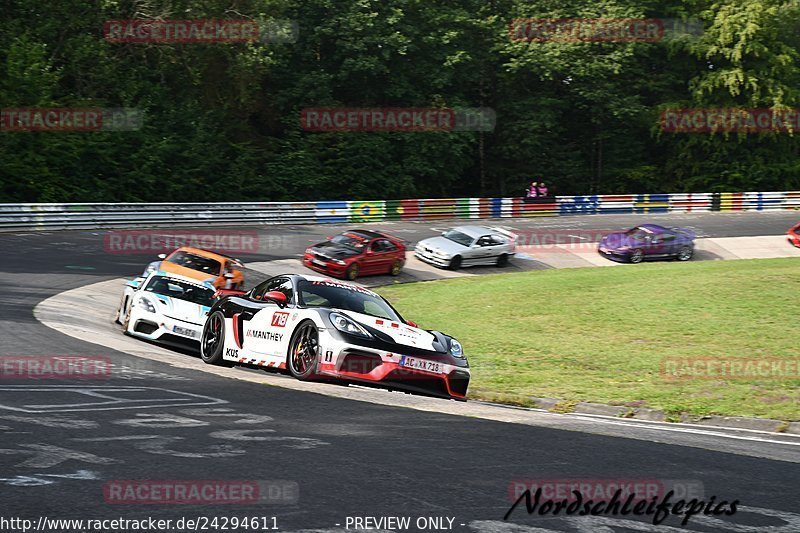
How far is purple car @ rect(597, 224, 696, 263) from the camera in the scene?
38.5 meters

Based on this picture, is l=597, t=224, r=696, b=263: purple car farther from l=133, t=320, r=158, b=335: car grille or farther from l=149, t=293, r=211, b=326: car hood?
l=133, t=320, r=158, b=335: car grille

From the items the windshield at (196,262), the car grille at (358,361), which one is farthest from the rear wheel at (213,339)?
the windshield at (196,262)

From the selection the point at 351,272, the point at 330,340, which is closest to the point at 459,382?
the point at 330,340

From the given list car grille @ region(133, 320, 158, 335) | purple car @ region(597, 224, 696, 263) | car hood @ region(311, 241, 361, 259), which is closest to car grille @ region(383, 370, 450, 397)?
car grille @ region(133, 320, 158, 335)

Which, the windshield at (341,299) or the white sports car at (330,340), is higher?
the windshield at (341,299)

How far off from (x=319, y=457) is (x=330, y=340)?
195 inches

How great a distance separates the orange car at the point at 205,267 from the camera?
22219 mm

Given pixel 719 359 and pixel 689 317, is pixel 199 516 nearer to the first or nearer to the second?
pixel 719 359

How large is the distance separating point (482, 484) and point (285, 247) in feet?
103

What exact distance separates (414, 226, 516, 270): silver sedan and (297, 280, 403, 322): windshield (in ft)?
72.6

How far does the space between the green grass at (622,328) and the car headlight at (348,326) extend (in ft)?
7.15

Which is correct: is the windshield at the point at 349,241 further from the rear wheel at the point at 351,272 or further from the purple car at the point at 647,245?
the purple car at the point at 647,245

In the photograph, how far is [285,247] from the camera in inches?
1469

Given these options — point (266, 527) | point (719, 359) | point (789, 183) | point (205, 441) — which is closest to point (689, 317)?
point (719, 359)
